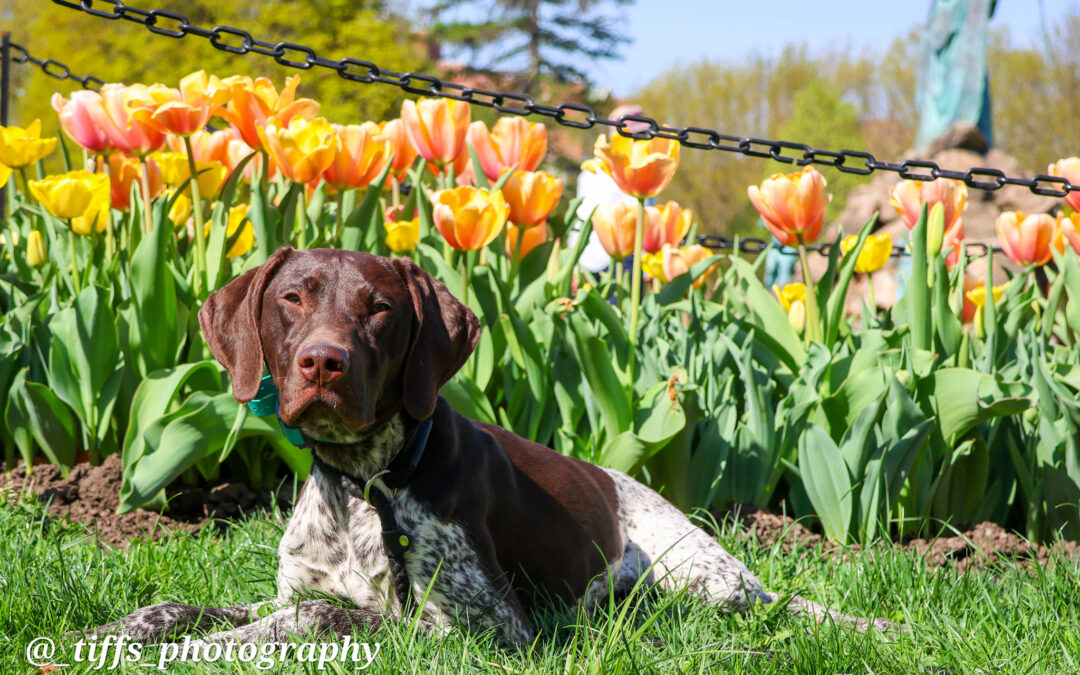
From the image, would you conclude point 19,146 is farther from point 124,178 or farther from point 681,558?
point 681,558

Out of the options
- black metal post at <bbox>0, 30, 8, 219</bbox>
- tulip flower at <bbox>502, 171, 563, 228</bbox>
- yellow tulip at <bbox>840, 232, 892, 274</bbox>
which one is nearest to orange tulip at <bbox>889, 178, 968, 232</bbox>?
yellow tulip at <bbox>840, 232, 892, 274</bbox>

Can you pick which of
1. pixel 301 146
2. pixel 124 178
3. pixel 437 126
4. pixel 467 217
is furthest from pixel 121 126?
pixel 467 217

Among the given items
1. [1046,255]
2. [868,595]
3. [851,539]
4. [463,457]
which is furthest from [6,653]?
[1046,255]

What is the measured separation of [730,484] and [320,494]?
1.73 m

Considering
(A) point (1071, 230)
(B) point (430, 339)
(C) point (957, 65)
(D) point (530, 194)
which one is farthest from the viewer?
(C) point (957, 65)

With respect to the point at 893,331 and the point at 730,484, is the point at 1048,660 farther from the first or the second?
the point at 893,331

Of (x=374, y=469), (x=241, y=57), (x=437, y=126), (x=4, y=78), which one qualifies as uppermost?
(x=241, y=57)

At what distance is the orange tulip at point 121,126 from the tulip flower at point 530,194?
130 centimetres

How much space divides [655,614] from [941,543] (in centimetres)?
177

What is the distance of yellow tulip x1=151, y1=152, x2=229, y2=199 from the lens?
392cm

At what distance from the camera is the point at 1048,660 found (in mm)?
2391

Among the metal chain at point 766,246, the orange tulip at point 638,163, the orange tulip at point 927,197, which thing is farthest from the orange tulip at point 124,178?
the orange tulip at point 927,197

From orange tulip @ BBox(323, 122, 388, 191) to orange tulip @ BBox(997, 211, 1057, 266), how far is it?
8.45ft

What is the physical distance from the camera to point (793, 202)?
3723 millimetres
